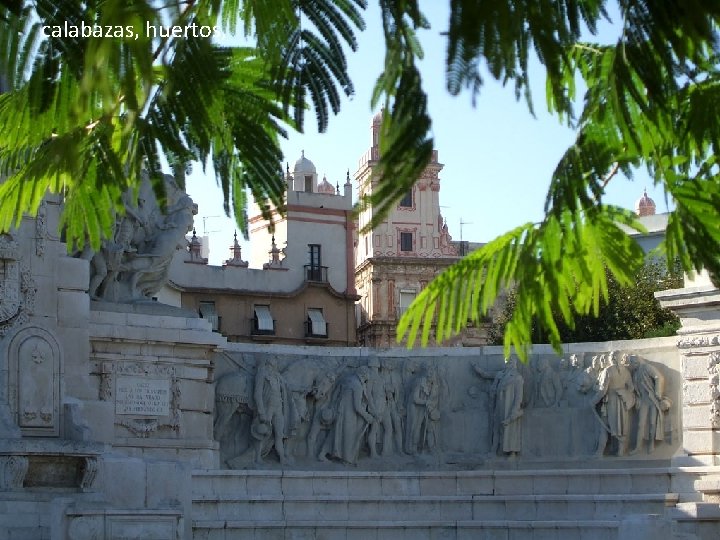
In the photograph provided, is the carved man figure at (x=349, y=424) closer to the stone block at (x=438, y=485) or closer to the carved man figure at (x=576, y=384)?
the stone block at (x=438, y=485)

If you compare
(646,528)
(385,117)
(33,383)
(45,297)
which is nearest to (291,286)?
(45,297)

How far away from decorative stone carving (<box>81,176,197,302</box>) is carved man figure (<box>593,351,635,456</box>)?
743 cm

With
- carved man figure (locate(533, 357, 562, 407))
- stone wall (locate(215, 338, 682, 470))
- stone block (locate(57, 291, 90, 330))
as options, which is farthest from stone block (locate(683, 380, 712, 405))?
stone block (locate(57, 291, 90, 330))

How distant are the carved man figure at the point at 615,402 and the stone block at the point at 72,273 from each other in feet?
30.1

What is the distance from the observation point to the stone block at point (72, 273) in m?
20.7

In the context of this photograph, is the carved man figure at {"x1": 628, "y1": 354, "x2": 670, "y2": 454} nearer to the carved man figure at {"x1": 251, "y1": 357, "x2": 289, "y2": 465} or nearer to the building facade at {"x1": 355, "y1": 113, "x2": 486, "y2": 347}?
the carved man figure at {"x1": 251, "y1": 357, "x2": 289, "y2": 465}

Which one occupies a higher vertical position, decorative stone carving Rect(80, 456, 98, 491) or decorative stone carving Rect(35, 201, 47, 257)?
decorative stone carving Rect(35, 201, 47, 257)

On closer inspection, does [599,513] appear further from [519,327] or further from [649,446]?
[519,327]

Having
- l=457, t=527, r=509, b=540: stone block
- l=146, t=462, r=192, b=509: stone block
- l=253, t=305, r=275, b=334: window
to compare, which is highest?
l=253, t=305, r=275, b=334: window

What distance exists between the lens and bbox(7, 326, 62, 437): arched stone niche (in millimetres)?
19703

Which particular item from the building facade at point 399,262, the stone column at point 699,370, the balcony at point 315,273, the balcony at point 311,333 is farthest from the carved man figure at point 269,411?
the building facade at point 399,262

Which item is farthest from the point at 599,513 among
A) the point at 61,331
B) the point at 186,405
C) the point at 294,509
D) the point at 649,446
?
the point at 61,331

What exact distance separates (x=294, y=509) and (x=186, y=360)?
2906mm

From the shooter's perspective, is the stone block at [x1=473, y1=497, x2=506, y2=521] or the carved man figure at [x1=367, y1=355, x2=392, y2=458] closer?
the stone block at [x1=473, y1=497, x2=506, y2=521]
